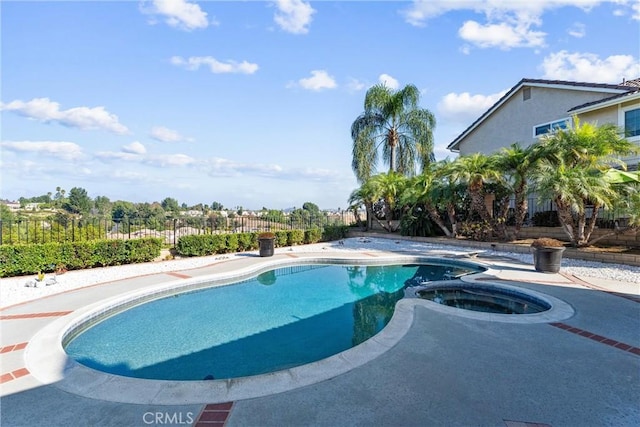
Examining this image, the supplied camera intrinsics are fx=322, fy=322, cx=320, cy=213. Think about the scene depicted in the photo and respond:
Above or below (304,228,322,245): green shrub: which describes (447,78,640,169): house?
above

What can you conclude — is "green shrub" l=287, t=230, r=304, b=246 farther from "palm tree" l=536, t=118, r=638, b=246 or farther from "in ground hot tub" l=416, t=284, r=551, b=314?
"palm tree" l=536, t=118, r=638, b=246

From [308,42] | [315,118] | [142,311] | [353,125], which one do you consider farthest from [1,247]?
[353,125]

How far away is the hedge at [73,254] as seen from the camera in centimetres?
993

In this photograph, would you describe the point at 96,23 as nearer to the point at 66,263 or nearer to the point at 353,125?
the point at 66,263

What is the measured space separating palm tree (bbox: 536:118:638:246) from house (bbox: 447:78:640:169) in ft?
6.17

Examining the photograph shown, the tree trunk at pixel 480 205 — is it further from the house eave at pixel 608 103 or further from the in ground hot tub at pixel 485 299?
the in ground hot tub at pixel 485 299

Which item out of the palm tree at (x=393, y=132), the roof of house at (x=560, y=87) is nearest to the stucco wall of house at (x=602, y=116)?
the roof of house at (x=560, y=87)

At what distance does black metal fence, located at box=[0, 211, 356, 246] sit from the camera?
11953mm

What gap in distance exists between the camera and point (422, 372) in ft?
12.6


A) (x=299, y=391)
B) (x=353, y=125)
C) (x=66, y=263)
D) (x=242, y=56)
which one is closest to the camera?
(x=299, y=391)

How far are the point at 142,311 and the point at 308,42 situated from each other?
10.9m

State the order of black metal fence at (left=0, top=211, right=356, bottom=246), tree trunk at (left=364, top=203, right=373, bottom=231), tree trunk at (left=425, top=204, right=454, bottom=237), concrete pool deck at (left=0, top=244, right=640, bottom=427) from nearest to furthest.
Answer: concrete pool deck at (left=0, top=244, right=640, bottom=427) < black metal fence at (left=0, top=211, right=356, bottom=246) < tree trunk at (left=425, top=204, right=454, bottom=237) < tree trunk at (left=364, top=203, right=373, bottom=231)

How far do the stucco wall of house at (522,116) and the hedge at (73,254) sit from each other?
19.6 m

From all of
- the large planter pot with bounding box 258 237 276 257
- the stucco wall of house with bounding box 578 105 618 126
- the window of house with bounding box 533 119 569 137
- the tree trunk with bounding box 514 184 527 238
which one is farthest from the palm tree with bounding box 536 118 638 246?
the large planter pot with bounding box 258 237 276 257
